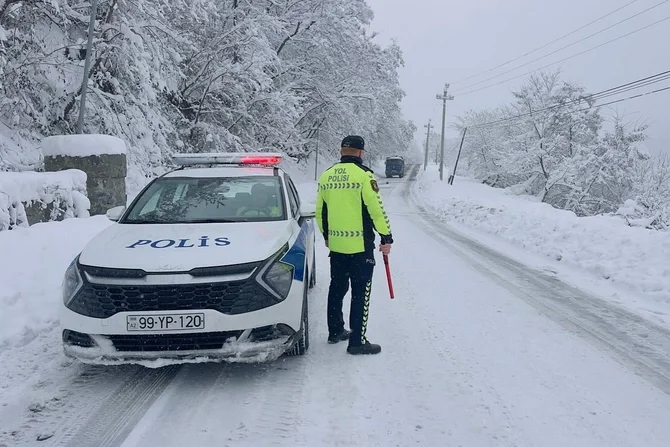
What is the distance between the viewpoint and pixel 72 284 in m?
3.70

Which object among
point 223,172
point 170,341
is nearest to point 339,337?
point 170,341

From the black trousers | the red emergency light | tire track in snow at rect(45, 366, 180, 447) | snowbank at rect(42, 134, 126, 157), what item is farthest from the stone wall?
the black trousers

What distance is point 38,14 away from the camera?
11383mm

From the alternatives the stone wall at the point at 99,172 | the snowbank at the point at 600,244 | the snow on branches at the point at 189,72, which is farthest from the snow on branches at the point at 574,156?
the stone wall at the point at 99,172

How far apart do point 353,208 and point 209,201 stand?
1.53 m

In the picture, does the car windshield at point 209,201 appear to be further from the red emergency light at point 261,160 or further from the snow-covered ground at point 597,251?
the snow-covered ground at point 597,251

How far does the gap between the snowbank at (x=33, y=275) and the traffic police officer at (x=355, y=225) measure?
9.09 feet

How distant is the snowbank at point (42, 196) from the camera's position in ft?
20.8

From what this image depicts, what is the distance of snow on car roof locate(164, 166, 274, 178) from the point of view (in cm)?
549

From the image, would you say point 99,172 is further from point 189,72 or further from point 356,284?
point 189,72

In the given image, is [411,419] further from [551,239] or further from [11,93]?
[11,93]

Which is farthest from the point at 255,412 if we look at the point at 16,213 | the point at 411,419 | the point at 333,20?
the point at 333,20

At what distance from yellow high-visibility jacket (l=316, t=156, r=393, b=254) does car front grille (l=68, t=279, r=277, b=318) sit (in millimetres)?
1072

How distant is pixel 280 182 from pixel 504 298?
122 inches
